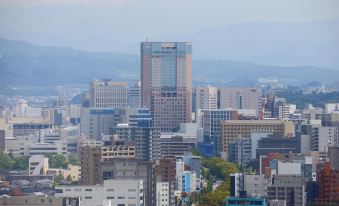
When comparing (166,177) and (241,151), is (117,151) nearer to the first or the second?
(166,177)

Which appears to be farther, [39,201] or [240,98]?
[240,98]

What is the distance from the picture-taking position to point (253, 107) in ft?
128

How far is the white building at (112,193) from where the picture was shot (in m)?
15.0

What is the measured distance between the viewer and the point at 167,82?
39375 mm

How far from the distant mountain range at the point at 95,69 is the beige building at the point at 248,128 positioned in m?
6.41

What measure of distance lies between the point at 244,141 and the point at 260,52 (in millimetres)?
24394

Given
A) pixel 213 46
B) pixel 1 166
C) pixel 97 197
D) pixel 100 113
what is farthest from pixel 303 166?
pixel 213 46

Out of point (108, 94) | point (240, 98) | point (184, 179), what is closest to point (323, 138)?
point (184, 179)

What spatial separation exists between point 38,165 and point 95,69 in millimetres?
21501

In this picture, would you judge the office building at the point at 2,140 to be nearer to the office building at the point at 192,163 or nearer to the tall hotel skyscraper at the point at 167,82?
the tall hotel skyscraper at the point at 167,82

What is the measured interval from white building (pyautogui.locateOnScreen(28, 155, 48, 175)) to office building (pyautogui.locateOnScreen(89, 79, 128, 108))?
35.7 feet

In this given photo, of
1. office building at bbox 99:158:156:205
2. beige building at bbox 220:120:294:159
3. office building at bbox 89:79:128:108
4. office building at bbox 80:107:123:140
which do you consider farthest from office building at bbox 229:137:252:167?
office building at bbox 89:79:128:108

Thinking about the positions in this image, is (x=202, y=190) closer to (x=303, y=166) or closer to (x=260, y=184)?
(x=303, y=166)

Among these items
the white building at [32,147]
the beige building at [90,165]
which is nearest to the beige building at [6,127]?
the white building at [32,147]
